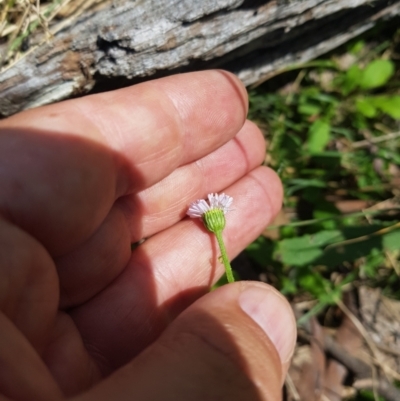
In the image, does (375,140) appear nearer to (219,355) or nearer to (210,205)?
(210,205)

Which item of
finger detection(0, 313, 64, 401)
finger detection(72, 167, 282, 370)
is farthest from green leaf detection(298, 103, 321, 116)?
finger detection(0, 313, 64, 401)

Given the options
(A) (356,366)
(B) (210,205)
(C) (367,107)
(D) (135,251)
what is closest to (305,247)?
(B) (210,205)

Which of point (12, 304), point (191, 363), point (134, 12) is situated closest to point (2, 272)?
point (12, 304)

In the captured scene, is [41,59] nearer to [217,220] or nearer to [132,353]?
[217,220]

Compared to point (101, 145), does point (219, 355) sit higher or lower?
lower

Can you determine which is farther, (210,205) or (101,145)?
(210,205)

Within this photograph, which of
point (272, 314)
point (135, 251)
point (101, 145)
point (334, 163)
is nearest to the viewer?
point (272, 314)

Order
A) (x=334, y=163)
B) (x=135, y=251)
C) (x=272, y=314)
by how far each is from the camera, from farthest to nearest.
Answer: (x=334, y=163), (x=135, y=251), (x=272, y=314)

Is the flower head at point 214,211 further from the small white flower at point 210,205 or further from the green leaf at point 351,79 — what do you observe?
the green leaf at point 351,79
